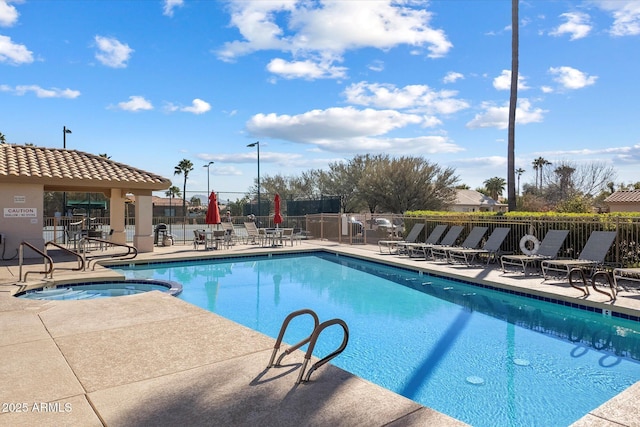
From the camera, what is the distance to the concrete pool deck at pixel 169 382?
9.55 ft

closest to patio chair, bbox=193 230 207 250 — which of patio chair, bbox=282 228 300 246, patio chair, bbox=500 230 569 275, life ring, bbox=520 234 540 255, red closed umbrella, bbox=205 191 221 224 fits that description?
red closed umbrella, bbox=205 191 221 224

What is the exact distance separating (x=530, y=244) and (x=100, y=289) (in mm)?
10105

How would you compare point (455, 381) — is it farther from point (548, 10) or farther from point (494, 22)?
point (494, 22)

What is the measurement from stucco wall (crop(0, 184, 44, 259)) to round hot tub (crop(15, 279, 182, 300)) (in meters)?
4.53

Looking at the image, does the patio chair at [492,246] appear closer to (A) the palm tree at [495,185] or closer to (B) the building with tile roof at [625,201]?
(B) the building with tile roof at [625,201]

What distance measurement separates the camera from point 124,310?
20.1 ft

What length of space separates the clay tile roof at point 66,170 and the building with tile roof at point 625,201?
93.6ft

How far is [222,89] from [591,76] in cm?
1585

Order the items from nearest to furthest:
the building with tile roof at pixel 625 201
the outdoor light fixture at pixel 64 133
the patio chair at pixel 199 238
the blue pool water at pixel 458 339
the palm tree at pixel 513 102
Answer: the blue pool water at pixel 458 339
the palm tree at pixel 513 102
the patio chair at pixel 199 238
the outdoor light fixture at pixel 64 133
the building with tile roof at pixel 625 201

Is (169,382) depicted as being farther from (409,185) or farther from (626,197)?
(626,197)

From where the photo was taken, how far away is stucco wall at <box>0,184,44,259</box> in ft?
39.4

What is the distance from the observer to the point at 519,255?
1102cm

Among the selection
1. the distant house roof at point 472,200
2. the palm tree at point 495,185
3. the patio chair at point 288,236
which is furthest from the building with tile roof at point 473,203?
the patio chair at point 288,236

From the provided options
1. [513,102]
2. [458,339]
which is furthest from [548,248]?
[513,102]
